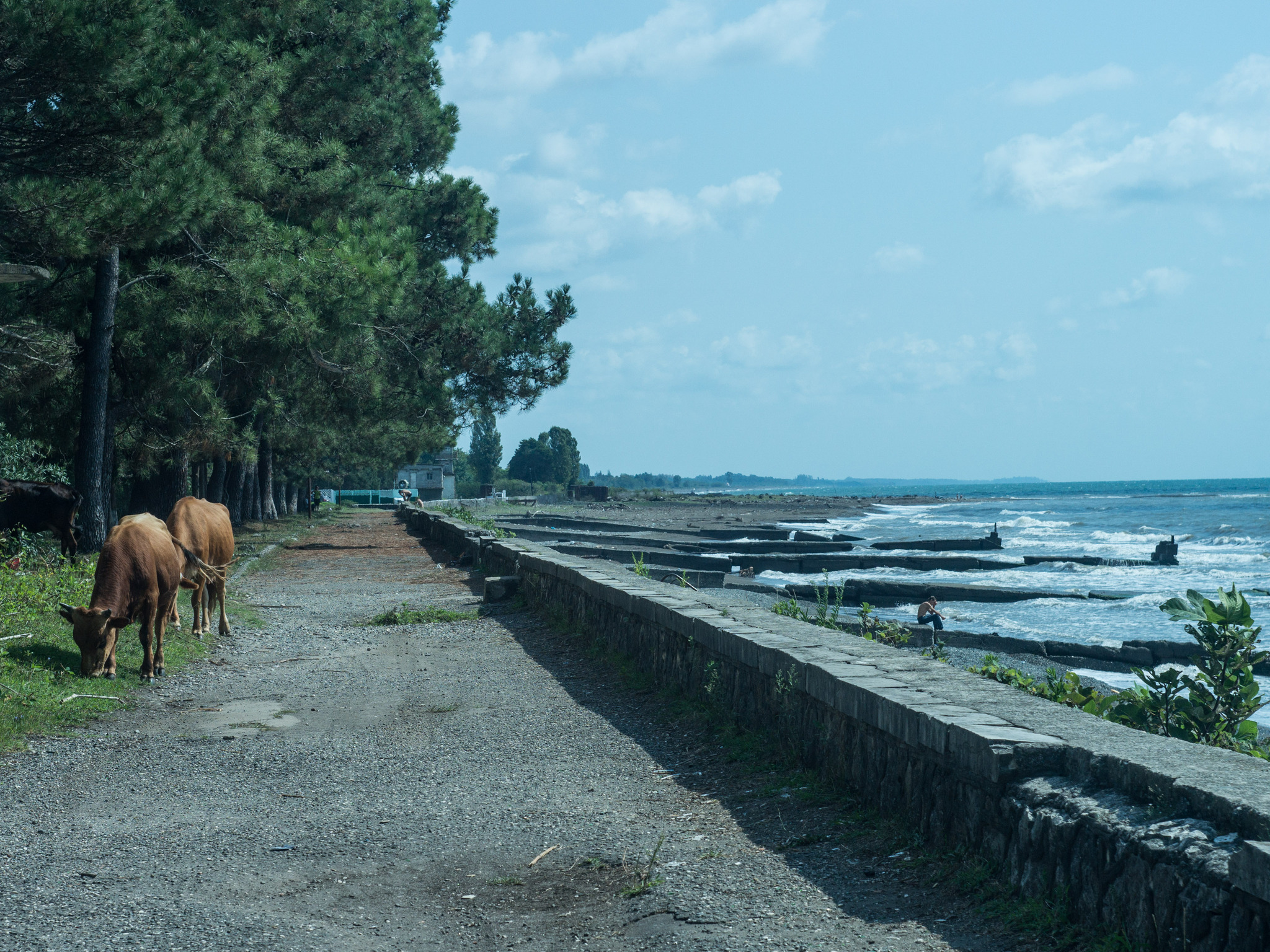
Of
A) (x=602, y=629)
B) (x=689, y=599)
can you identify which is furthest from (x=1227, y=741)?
(x=602, y=629)

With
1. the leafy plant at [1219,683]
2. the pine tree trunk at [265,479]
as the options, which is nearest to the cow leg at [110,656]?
the leafy plant at [1219,683]

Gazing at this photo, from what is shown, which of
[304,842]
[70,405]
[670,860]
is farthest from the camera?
[70,405]

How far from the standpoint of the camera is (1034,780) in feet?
12.4

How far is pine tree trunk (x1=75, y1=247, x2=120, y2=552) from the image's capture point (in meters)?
14.7

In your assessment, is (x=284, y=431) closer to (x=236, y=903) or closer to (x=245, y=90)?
(x=245, y=90)

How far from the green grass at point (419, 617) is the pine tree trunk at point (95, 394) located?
4888 millimetres

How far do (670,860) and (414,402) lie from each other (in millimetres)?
20864

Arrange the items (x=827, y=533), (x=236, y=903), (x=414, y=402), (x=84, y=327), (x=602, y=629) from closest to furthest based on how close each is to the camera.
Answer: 1. (x=236, y=903)
2. (x=602, y=629)
3. (x=84, y=327)
4. (x=414, y=402)
5. (x=827, y=533)

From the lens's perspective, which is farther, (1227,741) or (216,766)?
(216,766)

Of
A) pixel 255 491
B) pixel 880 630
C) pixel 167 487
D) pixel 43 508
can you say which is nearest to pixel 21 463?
pixel 43 508

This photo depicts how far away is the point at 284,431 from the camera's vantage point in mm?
31109

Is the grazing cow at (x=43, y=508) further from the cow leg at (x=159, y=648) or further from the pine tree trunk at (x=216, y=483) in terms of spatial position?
the pine tree trunk at (x=216, y=483)

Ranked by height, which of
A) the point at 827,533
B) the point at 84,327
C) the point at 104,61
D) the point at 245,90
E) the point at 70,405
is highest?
the point at 245,90

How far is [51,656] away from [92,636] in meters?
0.50
